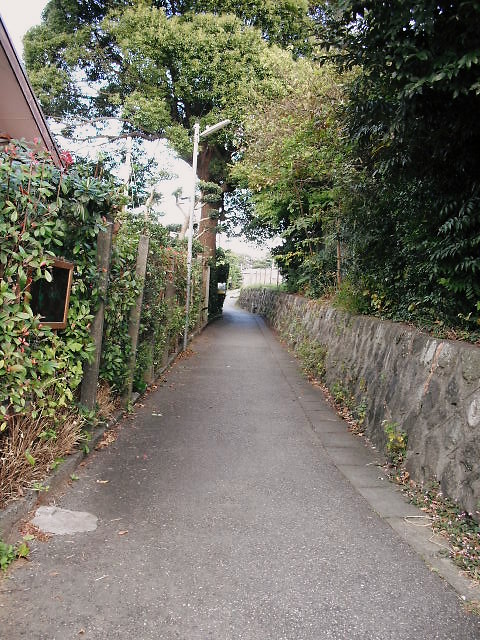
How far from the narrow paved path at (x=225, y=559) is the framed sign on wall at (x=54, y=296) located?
1411 mm

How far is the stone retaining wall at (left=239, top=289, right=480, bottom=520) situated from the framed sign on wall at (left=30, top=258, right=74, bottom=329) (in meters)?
3.37

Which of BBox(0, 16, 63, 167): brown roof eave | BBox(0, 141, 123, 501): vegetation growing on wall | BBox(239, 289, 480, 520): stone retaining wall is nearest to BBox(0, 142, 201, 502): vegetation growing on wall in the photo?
BBox(0, 141, 123, 501): vegetation growing on wall

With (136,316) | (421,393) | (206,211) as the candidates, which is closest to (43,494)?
(136,316)

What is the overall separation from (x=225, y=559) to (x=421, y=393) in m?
2.66

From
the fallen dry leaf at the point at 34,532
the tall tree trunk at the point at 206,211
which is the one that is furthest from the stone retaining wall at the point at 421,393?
the tall tree trunk at the point at 206,211

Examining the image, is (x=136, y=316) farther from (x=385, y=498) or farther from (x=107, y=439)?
(x=385, y=498)

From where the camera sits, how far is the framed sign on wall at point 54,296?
148 inches

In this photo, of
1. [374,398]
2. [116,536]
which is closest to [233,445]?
[374,398]

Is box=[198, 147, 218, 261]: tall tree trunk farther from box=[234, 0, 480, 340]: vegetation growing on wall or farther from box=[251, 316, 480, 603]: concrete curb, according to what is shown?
box=[251, 316, 480, 603]: concrete curb

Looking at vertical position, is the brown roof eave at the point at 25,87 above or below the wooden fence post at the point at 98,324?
above

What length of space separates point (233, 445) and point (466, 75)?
13.6 feet

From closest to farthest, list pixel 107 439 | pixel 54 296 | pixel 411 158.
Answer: pixel 54 296, pixel 411 158, pixel 107 439

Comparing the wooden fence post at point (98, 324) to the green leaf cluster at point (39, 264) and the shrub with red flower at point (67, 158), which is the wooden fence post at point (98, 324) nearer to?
the green leaf cluster at point (39, 264)

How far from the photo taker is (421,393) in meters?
4.80
